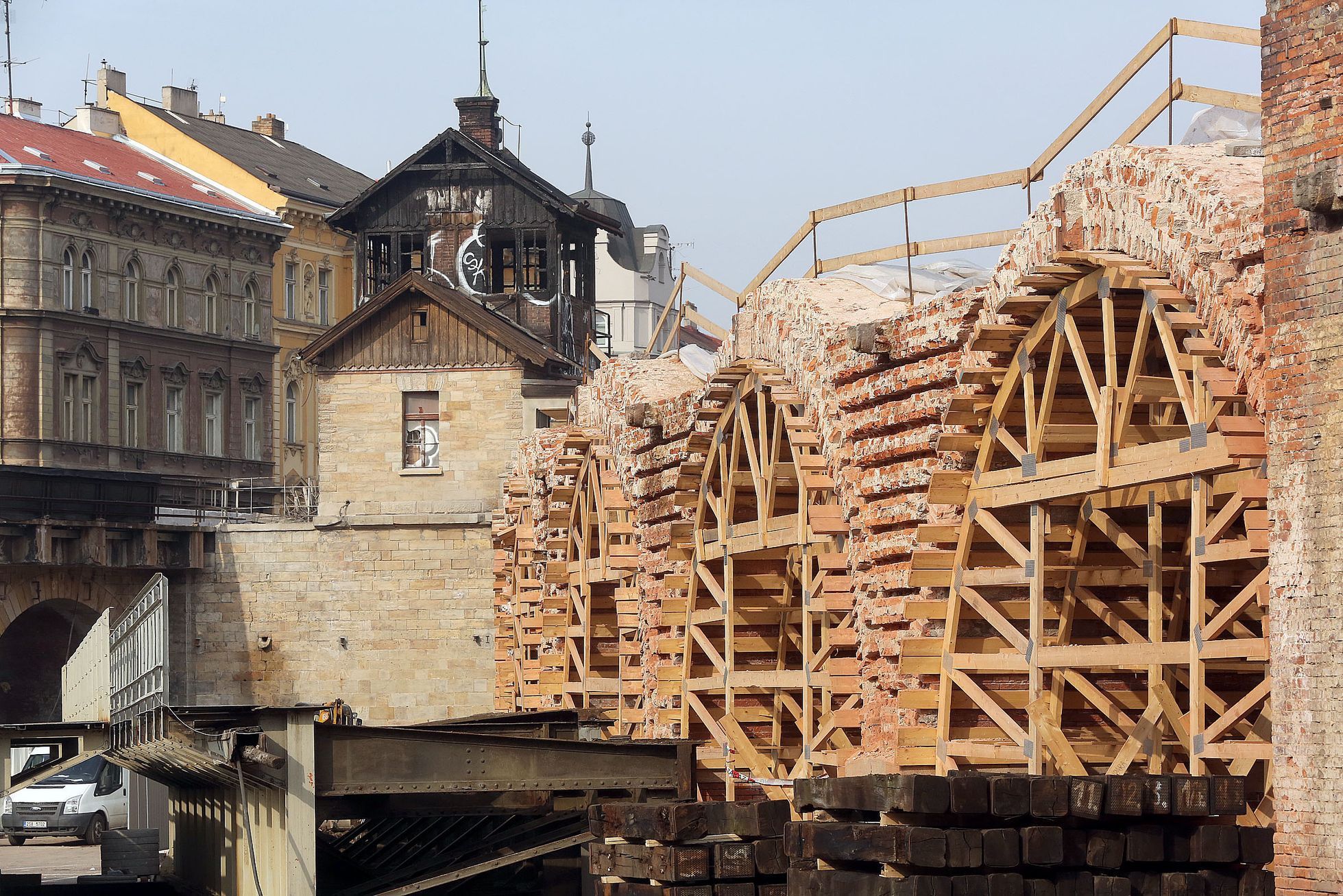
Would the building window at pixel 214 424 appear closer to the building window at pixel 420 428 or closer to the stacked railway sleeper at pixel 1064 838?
the building window at pixel 420 428

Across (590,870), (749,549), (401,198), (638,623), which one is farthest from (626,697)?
(401,198)

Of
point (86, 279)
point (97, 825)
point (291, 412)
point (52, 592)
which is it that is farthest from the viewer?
point (291, 412)

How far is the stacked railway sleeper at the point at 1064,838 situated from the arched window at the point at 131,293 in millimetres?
50154

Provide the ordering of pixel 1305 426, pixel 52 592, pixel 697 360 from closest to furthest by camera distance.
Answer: pixel 1305 426 → pixel 697 360 → pixel 52 592

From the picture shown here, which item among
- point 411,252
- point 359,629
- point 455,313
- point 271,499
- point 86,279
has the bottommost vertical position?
point 359,629

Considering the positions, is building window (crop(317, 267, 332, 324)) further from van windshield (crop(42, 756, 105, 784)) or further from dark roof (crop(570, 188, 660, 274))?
van windshield (crop(42, 756, 105, 784))

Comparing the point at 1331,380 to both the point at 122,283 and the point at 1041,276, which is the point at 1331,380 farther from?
the point at 122,283

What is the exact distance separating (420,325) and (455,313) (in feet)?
2.75

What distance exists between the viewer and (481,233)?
52.6 metres

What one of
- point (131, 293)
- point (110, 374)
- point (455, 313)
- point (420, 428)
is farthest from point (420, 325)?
point (131, 293)

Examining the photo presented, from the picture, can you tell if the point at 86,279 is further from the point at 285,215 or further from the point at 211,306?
the point at 285,215

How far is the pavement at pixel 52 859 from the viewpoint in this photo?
28.3m

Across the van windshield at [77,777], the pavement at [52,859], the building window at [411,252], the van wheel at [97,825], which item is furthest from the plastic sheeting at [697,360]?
the building window at [411,252]

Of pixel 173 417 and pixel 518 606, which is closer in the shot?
pixel 518 606
